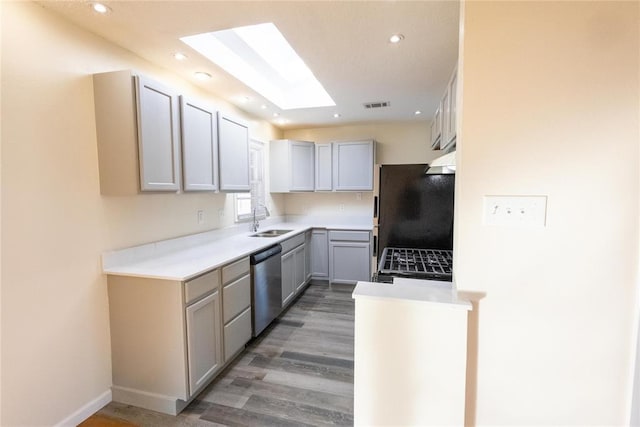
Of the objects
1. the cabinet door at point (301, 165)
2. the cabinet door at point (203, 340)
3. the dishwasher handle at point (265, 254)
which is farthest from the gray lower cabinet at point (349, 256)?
the cabinet door at point (203, 340)

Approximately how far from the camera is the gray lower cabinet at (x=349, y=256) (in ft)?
13.9

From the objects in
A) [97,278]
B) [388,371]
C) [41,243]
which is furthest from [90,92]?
[388,371]

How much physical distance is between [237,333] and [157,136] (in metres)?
1.62

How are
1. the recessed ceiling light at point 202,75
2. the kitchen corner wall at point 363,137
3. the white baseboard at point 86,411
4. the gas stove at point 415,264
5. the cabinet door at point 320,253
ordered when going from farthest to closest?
the kitchen corner wall at point 363,137, the cabinet door at point 320,253, the recessed ceiling light at point 202,75, the gas stove at point 415,264, the white baseboard at point 86,411

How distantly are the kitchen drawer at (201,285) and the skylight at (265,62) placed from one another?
1.62 meters

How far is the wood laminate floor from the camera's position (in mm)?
1846

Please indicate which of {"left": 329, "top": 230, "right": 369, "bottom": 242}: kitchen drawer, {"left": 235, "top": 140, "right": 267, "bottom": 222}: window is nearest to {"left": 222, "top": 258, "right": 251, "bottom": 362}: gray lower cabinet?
{"left": 235, "top": 140, "right": 267, "bottom": 222}: window

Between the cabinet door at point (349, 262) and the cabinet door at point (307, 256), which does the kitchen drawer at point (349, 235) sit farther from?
the cabinet door at point (307, 256)

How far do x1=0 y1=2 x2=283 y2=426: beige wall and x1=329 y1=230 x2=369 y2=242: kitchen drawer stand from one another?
2745mm

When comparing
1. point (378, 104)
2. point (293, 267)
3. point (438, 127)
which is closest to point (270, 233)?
point (293, 267)

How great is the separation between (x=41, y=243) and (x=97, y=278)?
16.0 inches

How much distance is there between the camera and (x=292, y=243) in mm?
3617

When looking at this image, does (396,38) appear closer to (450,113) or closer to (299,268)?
(450,113)

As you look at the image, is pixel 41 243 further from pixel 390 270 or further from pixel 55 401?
pixel 390 270
